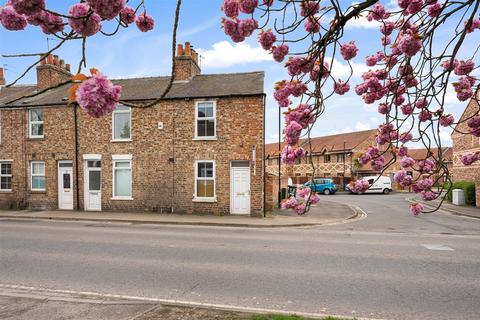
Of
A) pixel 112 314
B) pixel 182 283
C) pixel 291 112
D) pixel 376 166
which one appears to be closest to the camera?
pixel 291 112

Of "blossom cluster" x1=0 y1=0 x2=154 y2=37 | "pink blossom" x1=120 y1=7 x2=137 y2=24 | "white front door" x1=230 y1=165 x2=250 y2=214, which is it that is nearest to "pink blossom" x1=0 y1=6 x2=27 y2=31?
"blossom cluster" x1=0 y1=0 x2=154 y2=37

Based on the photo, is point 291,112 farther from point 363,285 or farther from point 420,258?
point 420,258

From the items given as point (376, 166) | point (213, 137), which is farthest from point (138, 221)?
point (376, 166)

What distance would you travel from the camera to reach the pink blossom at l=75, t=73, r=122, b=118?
6.75 feet

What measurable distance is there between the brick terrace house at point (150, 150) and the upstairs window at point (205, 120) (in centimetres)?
5

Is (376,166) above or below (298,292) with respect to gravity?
above

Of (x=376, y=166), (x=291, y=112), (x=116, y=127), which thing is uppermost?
(x=116, y=127)

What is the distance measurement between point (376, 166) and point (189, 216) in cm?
1354

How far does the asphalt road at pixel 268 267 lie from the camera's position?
584cm

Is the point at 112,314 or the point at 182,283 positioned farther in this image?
the point at 182,283

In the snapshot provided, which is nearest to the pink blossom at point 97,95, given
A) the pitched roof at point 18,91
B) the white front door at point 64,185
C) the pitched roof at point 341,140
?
the white front door at point 64,185

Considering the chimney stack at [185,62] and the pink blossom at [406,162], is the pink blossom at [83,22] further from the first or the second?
the chimney stack at [185,62]

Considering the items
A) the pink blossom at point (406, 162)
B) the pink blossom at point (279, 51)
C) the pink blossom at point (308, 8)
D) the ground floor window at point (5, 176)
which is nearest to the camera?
the pink blossom at point (308, 8)

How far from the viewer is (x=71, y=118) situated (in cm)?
1902
